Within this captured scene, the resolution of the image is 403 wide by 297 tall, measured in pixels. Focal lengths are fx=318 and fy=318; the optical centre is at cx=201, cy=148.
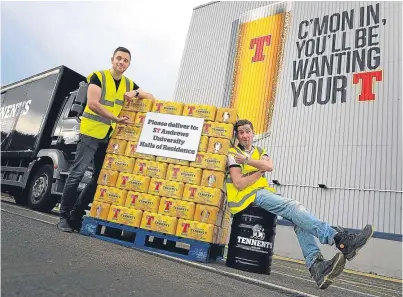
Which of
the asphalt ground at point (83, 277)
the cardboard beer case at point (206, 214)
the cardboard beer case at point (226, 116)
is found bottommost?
the asphalt ground at point (83, 277)

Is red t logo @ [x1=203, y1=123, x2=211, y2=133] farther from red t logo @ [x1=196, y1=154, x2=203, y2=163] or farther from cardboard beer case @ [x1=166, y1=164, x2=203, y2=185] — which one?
cardboard beer case @ [x1=166, y1=164, x2=203, y2=185]

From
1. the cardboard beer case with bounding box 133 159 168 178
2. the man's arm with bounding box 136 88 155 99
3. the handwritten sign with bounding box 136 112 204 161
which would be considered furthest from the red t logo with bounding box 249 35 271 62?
the cardboard beer case with bounding box 133 159 168 178

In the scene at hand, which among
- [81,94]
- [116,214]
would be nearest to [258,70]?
[81,94]

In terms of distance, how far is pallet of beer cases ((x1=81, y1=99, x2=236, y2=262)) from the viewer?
3855 mm

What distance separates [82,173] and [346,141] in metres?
11.5

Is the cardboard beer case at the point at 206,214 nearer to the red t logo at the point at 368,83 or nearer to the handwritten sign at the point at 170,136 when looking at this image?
the handwritten sign at the point at 170,136

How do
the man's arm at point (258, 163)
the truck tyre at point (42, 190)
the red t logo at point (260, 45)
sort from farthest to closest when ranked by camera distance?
1. the red t logo at point (260, 45)
2. the truck tyre at point (42, 190)
3. the man's arm at point (258, 163)

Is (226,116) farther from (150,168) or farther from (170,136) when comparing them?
(150,168)

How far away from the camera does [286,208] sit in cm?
362

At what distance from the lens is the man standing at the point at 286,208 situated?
316 cm

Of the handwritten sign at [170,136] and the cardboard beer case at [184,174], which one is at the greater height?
the handwritten sign at [170,136]

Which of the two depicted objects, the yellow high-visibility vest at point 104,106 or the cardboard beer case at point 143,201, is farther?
the yellow high-visibility vest at point 104,106

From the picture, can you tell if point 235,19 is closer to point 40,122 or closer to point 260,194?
point 40,122

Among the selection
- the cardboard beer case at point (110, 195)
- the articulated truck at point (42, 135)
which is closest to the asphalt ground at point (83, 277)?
the cardboard beer case at point (110, 195)
